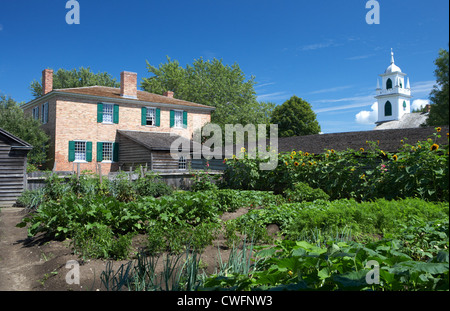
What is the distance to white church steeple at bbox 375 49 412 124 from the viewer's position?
56.1m

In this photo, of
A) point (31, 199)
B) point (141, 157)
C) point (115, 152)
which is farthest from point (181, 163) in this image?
point (31, 199)

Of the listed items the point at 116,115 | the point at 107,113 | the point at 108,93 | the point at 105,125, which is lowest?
the point at 105,125

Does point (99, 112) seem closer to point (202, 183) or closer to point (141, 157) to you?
point (141, 157)

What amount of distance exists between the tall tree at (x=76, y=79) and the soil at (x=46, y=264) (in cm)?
3942

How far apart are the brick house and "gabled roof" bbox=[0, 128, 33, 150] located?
30.2 ft

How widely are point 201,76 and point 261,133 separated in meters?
10.8

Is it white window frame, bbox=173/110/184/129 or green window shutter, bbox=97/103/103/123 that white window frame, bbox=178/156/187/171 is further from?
green window shutter, bbox=97/103/103/123

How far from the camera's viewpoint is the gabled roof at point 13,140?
47.5ft

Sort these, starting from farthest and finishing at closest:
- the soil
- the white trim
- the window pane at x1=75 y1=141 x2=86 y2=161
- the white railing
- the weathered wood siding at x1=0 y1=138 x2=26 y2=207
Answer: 1. the white railing
2. the window pane at x1=75 y1=141 x2=86 y2=161
3. the white trim
4. the weathered wood siding at x1=0 y1=138 x2=26 y2=207
5. the soil

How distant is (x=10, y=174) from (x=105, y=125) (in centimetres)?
1159

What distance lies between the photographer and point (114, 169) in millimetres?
26328

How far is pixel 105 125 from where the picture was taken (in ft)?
84.5

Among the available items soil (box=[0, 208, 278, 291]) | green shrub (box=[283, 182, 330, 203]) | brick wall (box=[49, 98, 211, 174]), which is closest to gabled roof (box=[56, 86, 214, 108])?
brick wall (box=[49, 98, 211, 174])
